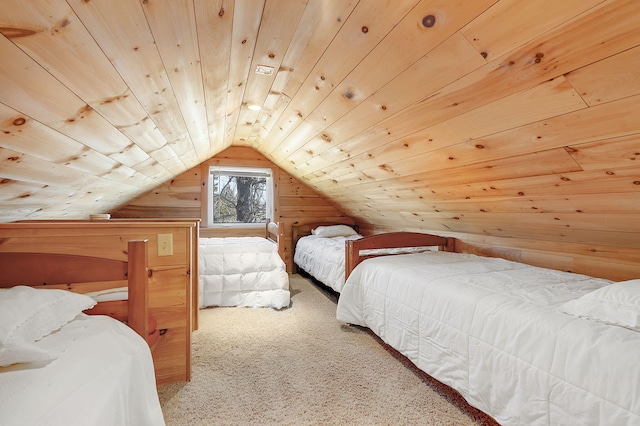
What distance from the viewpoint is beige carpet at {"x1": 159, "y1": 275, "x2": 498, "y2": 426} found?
1437 millimetres

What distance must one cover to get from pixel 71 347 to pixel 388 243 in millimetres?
2264

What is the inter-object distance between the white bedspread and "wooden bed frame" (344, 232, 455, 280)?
1.70 meters

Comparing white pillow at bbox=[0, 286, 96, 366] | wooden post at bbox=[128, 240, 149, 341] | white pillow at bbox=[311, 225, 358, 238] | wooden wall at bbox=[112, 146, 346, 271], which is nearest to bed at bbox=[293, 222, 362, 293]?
white pillow at bbox=[311, 225, 358, 238]

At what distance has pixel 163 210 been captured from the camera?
156 inches

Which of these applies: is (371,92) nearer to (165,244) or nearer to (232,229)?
(165,244)

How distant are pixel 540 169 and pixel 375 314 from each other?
1322 mm

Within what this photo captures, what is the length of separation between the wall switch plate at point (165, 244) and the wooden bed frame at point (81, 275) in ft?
1.43

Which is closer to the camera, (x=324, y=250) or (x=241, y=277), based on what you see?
(x=241, y=277)

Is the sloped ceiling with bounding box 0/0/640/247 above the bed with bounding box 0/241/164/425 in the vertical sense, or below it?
above

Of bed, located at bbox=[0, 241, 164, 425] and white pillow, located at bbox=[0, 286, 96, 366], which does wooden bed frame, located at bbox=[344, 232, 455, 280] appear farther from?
white pillow, located at bbox=[0, 286, 96, 366]

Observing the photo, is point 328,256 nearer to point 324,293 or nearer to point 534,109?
point 324,293

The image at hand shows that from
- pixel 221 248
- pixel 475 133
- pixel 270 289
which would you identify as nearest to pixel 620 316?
pixel 475 133

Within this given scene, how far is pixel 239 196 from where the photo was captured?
4.52 m

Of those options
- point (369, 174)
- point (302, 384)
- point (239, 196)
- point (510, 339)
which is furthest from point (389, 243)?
point (239, 196)
